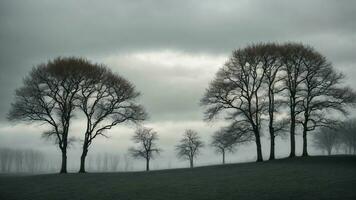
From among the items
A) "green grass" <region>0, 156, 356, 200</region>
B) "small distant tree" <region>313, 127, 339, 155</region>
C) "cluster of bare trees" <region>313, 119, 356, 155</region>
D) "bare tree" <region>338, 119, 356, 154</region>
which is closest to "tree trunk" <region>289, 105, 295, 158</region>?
"green grass" <region>0, 156, 356, 200</region>

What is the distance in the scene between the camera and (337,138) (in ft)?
402

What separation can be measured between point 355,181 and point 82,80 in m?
40.0

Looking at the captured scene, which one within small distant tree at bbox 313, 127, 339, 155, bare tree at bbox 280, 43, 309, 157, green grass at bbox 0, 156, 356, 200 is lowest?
green grass at bbox 0, 156, 356, 200

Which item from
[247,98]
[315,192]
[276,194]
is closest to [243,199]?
[276,194]

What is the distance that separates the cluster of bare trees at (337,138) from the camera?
11374 centimetres

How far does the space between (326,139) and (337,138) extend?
6.89 m

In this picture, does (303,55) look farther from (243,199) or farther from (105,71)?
(243,199)

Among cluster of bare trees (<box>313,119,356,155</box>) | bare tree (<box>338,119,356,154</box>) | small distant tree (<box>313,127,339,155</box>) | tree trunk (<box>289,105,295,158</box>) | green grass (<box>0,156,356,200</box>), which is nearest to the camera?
green grass (<box>0,156,356,200</box>)

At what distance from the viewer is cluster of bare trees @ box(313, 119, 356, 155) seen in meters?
114

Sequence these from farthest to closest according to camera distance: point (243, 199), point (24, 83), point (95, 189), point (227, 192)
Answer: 1. point (24, 83)
2. point (95, 189)
3. point (227, 192)
4. point (243, 199)

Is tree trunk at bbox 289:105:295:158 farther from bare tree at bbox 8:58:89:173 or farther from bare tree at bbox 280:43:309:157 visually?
bare tree at bbox 8:58:89:173

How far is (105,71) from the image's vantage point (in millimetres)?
58906

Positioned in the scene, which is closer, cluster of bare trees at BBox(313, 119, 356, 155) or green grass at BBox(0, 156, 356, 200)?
green grass at BBox(0, 156, 356, 200)

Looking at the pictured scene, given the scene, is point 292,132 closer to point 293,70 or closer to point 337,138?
point 293,70
